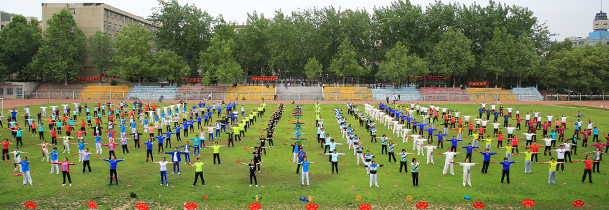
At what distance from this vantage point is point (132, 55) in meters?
80.7

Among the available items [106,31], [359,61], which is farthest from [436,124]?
[106,31]

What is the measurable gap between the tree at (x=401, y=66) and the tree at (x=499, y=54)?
14.7 meters

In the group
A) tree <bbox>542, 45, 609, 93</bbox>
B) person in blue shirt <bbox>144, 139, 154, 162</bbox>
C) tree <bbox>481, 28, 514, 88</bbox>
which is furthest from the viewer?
tree <bbox>481, 28, 514, 88</bbox>

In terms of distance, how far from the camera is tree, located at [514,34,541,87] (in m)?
80.9

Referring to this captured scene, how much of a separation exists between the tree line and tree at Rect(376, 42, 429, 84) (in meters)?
0.22

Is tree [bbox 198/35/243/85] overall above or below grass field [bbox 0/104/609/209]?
above

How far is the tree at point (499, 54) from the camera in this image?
83938 millimetres

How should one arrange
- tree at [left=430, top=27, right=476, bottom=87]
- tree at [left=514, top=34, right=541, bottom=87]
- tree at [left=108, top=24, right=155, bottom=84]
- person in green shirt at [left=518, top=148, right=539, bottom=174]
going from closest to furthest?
person in green shirt at [left=518, top=148, right=539, bottom=174], tree at [left=108, top=24, right=155, bottom=84], tree at [left=514, top=34, right=541, bottom=87], tree at [left=430, top=27, right=476, bottom=87]

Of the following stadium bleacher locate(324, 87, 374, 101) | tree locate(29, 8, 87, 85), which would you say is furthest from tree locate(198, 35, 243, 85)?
tree locate(29, 8, 87, 85)

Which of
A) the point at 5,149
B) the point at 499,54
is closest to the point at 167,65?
the point at 5,149

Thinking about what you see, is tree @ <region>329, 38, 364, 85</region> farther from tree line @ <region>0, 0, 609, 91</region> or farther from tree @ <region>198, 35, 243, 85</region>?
tree @ <region>198, 35, 243, 85</region>

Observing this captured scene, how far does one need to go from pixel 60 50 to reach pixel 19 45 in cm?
708

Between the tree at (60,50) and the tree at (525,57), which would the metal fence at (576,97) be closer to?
the tree at (525,57)

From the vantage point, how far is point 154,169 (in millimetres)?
21469
